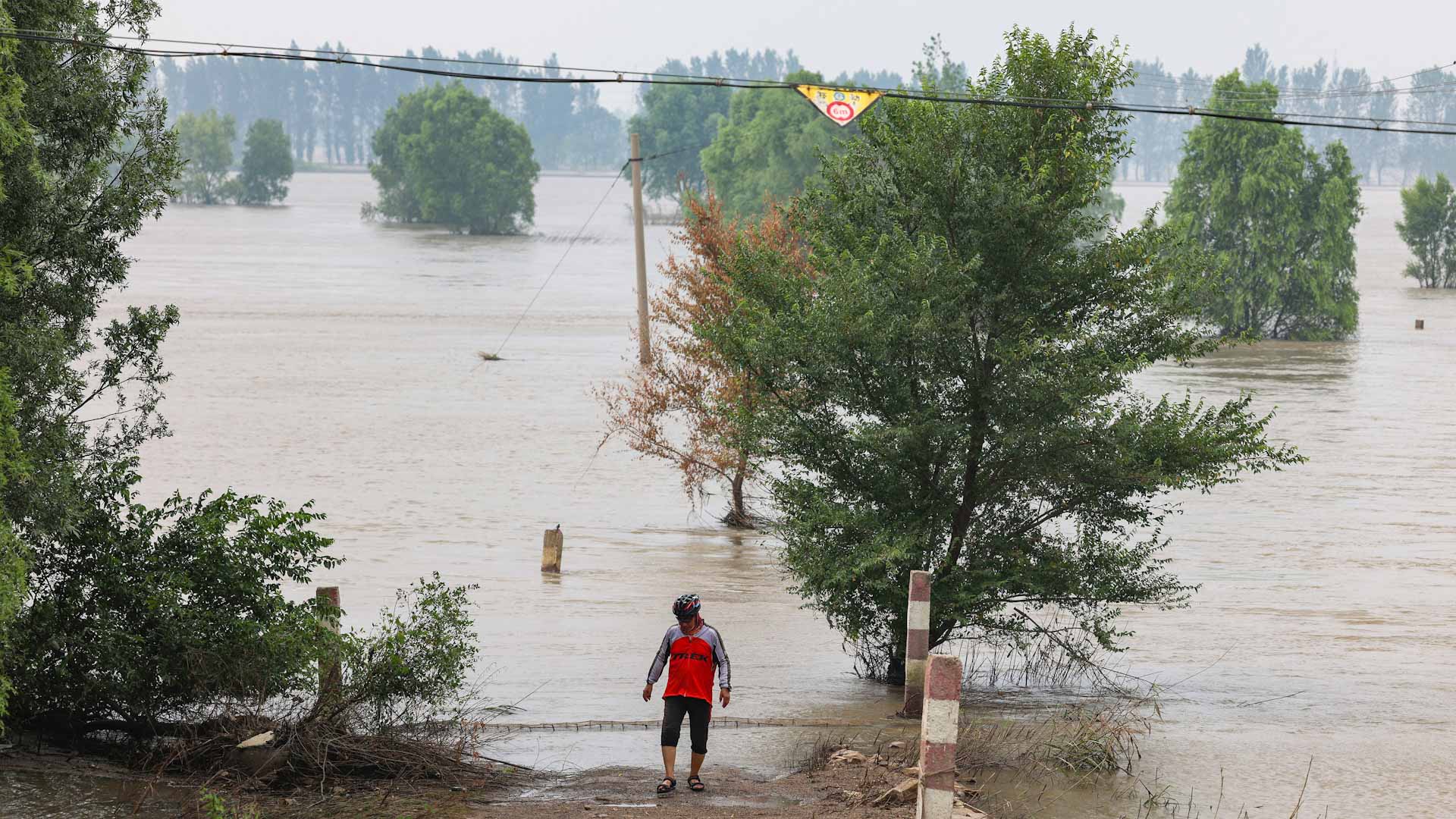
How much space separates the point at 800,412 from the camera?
45.9ft

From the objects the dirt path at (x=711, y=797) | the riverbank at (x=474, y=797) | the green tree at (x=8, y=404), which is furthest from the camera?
the dirt path at (x=711, y=797)

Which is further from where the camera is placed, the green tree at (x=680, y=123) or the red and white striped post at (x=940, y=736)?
the green tree at (x=680, y=123)

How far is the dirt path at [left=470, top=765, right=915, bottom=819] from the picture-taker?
344 inches

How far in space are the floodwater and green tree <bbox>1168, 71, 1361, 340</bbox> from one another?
2816 millimetres

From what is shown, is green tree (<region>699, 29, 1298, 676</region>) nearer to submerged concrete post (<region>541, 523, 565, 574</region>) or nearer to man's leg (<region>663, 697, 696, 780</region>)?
man's leg (<region>663, 697, 696, 780</region>)

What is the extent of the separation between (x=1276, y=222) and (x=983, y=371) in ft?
196

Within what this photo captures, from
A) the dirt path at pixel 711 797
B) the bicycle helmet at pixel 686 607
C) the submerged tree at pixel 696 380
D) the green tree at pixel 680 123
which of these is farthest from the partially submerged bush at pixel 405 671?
the green tree at pixel 680 123

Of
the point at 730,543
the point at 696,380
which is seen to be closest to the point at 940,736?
the point at 730,543

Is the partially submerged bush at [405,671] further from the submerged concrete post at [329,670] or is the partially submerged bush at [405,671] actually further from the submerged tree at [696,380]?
the submerged tree at [696,380]

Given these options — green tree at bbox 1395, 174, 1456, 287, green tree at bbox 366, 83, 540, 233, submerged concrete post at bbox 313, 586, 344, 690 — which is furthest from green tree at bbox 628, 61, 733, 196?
submerged concrete post at bbox 313, 586, 344, 690

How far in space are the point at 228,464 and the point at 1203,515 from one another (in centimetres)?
1926

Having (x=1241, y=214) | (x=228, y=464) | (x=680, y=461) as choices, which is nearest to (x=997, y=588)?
(x=680, y=461)

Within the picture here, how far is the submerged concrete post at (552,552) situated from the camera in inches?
842

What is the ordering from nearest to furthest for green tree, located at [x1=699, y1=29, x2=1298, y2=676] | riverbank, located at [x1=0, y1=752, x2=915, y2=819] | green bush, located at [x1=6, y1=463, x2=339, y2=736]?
riverbank, located at [x1=0, y1=752, x2=915, y2=819] < green bush, located at [x1=6, y1=463, x2=339, y2=736] < green tree, located at [x1=699, y1=29, x2=1298, y2=676]
